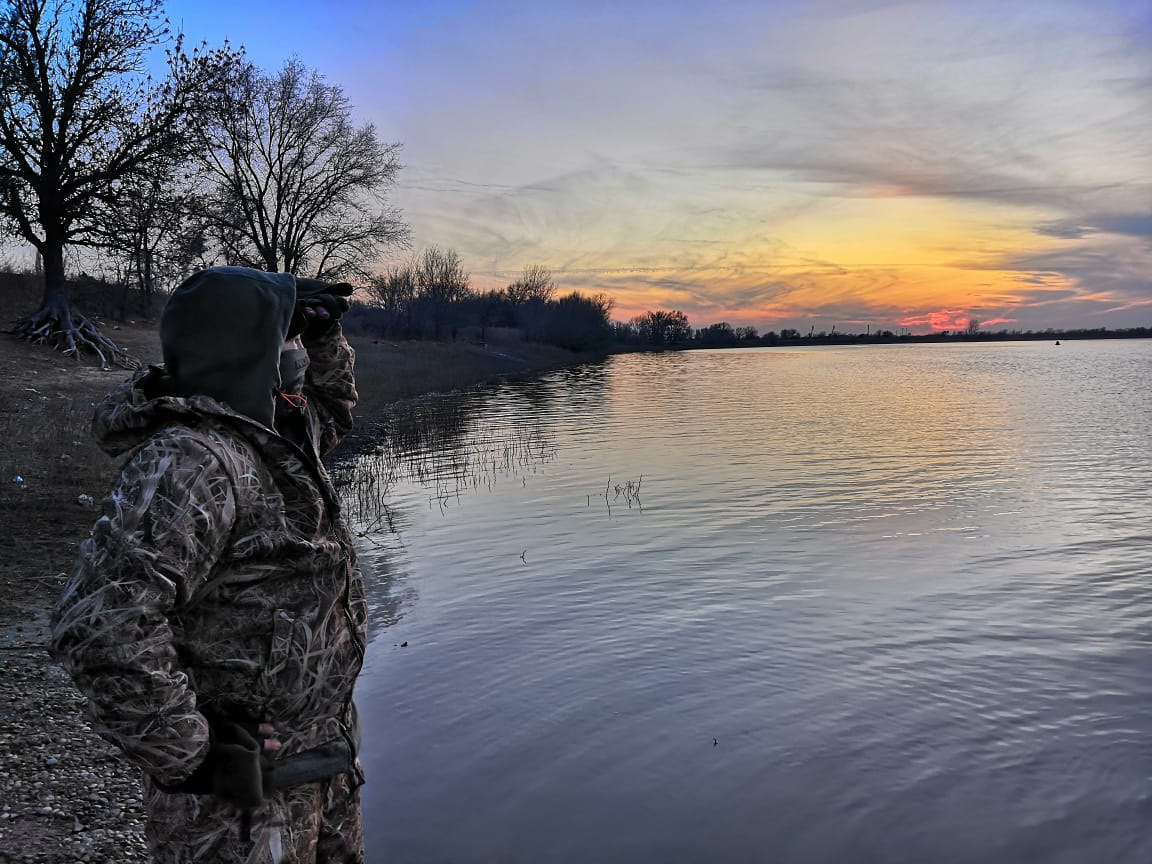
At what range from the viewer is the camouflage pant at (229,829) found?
7.09 ft

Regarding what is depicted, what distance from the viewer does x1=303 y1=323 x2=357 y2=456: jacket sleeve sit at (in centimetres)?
325

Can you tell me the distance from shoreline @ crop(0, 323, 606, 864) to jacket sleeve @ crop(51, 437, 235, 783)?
285 cm

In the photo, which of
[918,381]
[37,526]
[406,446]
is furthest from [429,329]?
[37,526]

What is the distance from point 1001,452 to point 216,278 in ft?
76.2

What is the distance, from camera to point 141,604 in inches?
76.4

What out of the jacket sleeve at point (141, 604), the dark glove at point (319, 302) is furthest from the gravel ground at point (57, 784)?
the dark glove at point (319, 302)

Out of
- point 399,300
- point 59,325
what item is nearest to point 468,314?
point 399,300

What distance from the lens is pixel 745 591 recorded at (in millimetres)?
10492

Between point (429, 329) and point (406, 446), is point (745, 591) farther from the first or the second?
point (429, 329)

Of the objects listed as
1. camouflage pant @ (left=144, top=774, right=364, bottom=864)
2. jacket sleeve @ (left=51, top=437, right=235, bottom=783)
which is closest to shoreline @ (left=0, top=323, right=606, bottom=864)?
camouflage pant @ (left=144, top=774, right=364, bottom=864)

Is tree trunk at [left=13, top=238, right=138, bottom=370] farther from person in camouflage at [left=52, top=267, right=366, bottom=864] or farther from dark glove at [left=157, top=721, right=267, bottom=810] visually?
dark glove at [left=157, top=721, right=267, bottom=810]

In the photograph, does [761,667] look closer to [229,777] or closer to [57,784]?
[57,784]

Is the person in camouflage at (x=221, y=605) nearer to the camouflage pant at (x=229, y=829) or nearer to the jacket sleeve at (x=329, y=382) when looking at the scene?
the camouflage pant at (x=229, y=829)

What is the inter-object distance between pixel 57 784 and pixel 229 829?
11.3ft
